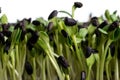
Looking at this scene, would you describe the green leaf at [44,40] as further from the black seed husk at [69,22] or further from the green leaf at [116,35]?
the green leaf at [116,35]

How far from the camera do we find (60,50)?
42.8 inches

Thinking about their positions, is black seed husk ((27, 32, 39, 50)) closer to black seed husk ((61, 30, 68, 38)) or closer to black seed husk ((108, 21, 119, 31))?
black seed husk ((61, 30, 68, 38))

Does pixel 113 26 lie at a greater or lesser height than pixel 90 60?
greater

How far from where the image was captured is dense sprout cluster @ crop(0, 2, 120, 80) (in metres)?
1.02

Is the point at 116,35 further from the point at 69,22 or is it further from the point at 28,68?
the point at 28,68

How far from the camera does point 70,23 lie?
1.02m

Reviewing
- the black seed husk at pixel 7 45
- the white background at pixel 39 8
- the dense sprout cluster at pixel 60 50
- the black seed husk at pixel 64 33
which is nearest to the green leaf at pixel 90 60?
the dense sprout cluster at pixel 60 50

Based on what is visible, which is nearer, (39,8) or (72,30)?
(72,30)

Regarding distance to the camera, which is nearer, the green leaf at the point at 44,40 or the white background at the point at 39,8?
the green leaf at the point at 44,40

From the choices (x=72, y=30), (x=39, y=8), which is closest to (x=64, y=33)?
(x=72, y=30)

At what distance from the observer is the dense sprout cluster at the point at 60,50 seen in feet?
3.33

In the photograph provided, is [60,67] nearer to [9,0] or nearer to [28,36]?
[28,36]

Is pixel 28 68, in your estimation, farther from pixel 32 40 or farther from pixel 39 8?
pixel 39 8

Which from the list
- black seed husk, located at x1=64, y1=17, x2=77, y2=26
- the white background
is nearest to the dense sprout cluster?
black seed husk, located at x1=64, y1=17, x2=77, y2=26
